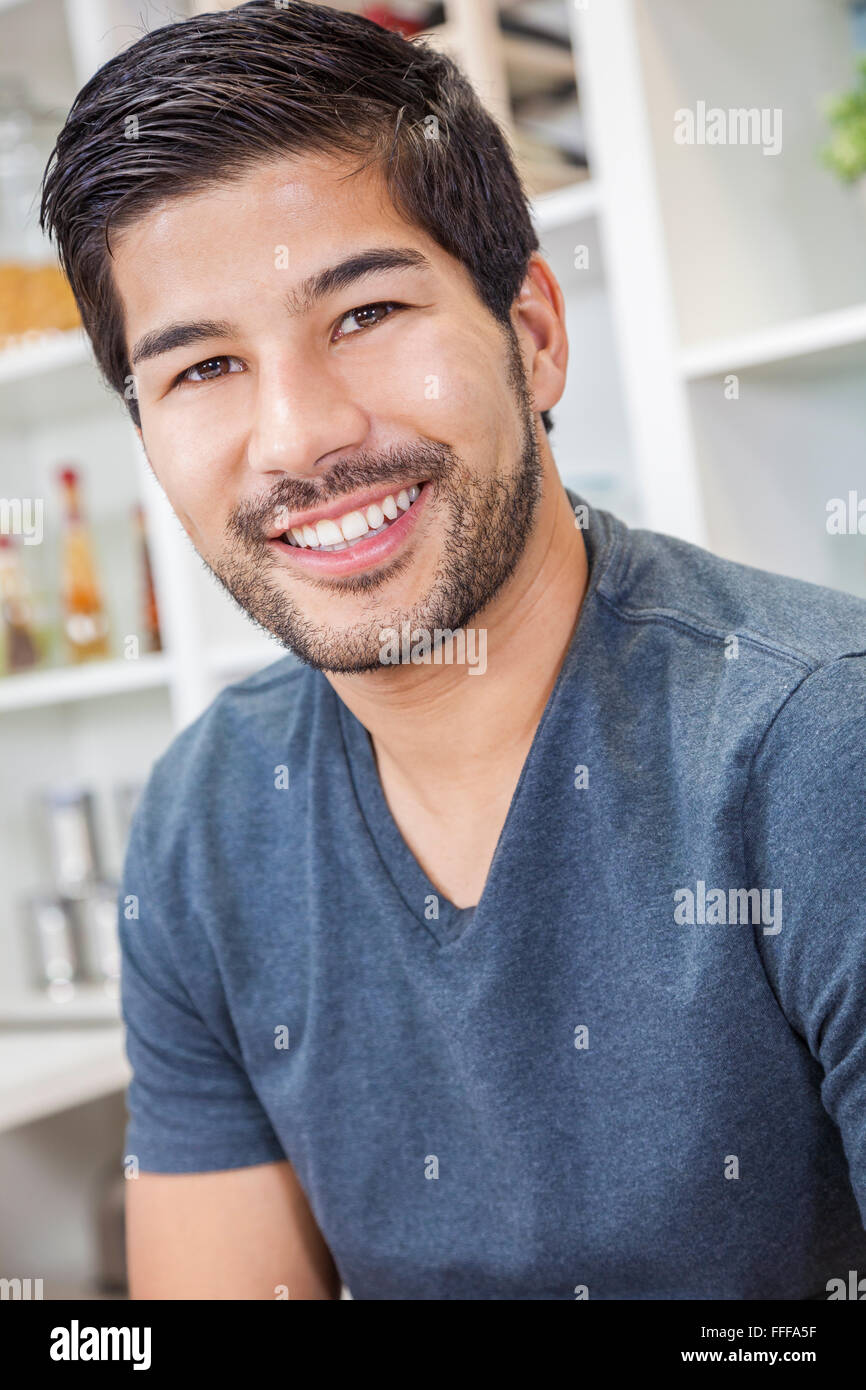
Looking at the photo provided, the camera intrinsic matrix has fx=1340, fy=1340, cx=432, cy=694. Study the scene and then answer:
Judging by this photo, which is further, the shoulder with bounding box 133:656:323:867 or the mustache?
the shoulder with bounding box 133:656:323:867

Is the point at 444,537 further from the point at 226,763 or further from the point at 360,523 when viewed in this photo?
the point at 226,763

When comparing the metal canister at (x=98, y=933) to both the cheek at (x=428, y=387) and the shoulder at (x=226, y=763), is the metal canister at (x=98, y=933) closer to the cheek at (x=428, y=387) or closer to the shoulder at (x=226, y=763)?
the shoulder at (x=226, y=763)

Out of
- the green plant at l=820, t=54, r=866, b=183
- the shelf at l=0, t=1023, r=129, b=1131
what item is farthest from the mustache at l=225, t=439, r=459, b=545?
the shelf at l=0, t=1023, r=129, b=1131

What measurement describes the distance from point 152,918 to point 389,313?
445mm

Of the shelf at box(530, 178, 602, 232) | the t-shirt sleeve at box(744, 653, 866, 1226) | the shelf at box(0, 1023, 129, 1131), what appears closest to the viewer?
the t-shirt sleeve at box(744, 653, 866, 1226)

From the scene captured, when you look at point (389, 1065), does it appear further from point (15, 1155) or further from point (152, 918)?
point (15, 1155)

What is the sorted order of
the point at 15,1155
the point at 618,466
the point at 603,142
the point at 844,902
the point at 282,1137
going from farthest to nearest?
the point at 15,1155 < the point at 618,466 < the point at 603,142 < the point at 282,1137 < the point at 844,902

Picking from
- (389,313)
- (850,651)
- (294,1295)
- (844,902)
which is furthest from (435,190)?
(294,1295)

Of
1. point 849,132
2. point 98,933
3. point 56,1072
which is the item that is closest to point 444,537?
point 849,132

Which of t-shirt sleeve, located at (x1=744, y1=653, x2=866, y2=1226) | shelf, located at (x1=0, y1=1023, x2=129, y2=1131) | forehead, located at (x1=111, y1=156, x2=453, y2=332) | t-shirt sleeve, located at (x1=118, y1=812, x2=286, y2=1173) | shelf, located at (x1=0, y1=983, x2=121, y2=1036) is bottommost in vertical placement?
shelf, located at (x1=0, y1=1023, x2=129, y2=1131)

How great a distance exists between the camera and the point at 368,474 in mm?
771

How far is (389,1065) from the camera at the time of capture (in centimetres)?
83

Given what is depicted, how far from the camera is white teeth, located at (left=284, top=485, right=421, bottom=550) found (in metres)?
0.78

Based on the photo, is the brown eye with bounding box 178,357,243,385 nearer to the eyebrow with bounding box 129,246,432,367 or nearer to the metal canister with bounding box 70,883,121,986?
the eyebrow with bounding box 129,246,432,367
